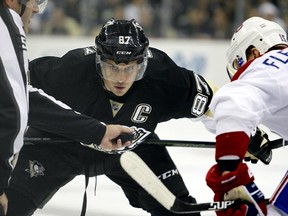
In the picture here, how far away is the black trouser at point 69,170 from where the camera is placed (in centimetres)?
319

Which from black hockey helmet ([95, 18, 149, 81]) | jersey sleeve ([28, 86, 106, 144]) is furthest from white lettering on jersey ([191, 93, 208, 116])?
jersey sleeve ([28, 86, 106, 144])

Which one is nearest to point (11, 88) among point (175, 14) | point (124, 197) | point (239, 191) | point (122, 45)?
point (239, 191)

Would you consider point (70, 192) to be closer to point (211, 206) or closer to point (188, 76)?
point (188, 76)

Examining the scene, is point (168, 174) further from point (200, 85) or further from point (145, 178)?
point (145, 178)

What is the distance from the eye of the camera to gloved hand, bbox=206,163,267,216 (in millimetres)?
2164

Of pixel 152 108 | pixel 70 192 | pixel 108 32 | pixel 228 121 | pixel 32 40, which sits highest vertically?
pixel 228 121

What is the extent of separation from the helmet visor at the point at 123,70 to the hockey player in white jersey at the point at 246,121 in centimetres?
87

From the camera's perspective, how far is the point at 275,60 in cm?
224

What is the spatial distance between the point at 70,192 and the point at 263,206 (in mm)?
1883

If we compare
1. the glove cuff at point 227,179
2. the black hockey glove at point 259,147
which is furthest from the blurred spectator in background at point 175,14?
the glove cuff at point 227,179

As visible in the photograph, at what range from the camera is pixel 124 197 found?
394 centimetres

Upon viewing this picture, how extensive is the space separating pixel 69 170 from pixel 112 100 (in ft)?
1.13

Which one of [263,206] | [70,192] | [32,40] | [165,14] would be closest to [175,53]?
[165,14]

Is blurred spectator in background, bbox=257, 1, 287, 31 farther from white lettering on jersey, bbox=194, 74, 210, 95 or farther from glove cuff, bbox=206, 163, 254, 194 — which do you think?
glove cuff, bbox=206, 163, 254, 194
